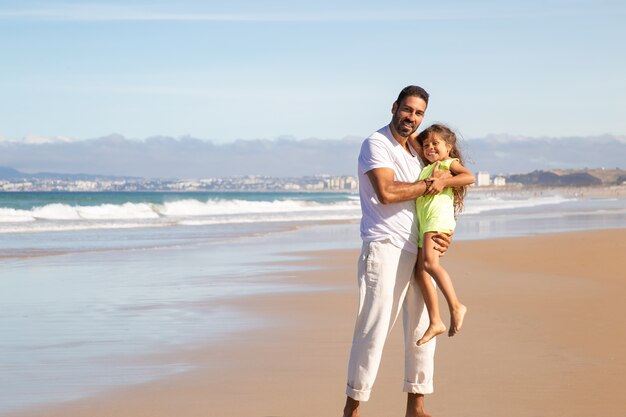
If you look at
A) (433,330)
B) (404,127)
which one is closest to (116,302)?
(433,330)

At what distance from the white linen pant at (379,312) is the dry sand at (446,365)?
0.51 m

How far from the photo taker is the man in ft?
15.0

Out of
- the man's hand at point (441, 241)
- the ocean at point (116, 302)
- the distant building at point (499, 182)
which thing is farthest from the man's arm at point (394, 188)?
the distant building at point (499, 182)

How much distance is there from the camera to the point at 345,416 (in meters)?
4.72

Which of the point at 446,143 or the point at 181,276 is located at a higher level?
the point at 446,143

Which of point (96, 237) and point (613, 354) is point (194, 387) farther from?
point (96, 237)

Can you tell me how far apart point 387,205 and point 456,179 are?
0.38 m

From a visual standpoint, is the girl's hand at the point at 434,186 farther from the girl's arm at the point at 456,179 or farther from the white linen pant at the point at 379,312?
the white linen pant at the point at 379,312

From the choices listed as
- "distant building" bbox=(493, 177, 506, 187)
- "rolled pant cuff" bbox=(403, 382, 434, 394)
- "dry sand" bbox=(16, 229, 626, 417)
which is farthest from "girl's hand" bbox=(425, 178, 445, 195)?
"distant building" bbox=(493, 177, 506, 187)

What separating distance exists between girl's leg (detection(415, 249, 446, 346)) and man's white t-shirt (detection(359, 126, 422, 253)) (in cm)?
10

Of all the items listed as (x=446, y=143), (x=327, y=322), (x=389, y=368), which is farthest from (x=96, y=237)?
(x=446, y=143)

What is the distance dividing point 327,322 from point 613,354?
2.69m

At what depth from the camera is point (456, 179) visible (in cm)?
460

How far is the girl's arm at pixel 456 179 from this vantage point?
4.50 metres
